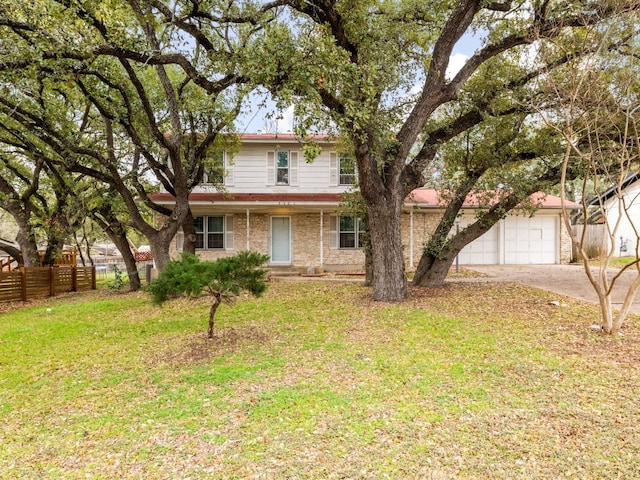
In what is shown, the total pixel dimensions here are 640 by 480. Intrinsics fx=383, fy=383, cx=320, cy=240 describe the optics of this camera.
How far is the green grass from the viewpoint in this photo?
303cm

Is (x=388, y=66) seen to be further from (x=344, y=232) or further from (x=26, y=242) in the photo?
(x=26, y=242)

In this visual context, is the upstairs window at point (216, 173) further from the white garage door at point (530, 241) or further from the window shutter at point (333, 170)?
the white garage door at point (530, 241)

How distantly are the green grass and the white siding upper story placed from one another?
31.9 feet

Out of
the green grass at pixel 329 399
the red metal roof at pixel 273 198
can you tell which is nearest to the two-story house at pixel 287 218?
the red metal roof at pixel 273 198

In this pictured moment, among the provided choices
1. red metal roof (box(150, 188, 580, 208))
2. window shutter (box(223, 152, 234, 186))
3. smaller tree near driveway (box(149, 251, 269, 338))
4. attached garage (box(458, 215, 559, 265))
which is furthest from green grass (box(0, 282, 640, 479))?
attached garage (box(458, 215, 559, 265))

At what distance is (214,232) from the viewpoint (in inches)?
658

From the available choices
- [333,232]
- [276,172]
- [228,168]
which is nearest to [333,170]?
[276,172]

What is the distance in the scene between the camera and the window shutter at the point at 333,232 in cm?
1669

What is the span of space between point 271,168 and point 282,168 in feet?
1.56

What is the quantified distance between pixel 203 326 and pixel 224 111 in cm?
660

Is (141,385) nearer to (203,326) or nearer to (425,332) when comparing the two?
(203,326)

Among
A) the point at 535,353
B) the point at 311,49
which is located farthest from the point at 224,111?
the point at 535,353

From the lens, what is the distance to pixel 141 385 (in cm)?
466

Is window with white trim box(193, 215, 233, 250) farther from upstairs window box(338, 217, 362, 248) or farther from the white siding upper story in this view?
upstairs window box(338, 217, 362, 248)
